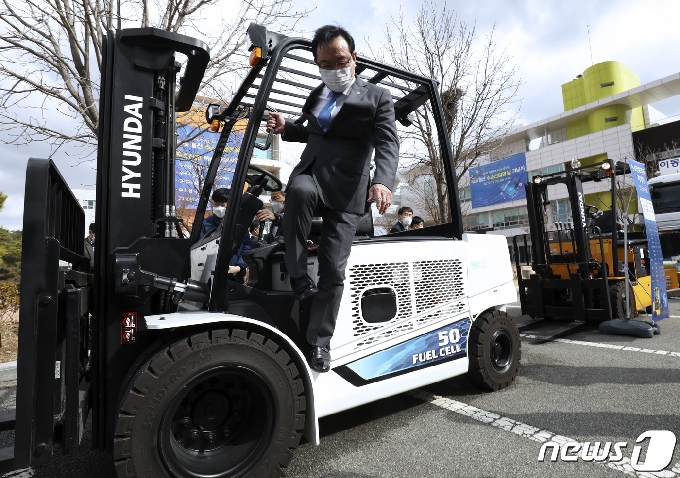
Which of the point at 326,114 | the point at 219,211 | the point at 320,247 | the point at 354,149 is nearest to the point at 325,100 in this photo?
the point at 326,114

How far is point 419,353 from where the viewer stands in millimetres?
3160

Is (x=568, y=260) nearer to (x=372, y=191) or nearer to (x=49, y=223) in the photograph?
(x=372, y=191)

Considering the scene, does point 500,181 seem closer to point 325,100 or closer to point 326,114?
point 325,100

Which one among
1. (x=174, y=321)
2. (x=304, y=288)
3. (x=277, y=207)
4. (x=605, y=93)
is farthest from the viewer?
(x=605, y=93)

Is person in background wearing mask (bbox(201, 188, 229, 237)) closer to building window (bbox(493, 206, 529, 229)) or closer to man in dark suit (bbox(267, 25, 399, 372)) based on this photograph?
man in dark suit (bbox(267, 25, 399, 372))

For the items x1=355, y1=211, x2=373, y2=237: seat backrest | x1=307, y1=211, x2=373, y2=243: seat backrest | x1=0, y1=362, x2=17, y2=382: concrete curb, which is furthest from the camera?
x1=0, y1=362, x2=17, y2=382: concrete curb

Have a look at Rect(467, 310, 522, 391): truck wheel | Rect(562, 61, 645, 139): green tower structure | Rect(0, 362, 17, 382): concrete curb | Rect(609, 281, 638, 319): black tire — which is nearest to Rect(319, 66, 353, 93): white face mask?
Rect(467, 310, 522, 391): truck wheel

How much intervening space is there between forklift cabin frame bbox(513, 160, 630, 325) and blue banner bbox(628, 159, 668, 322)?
12.7 inches

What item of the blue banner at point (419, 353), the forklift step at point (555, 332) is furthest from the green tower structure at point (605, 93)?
the blue banner at point (419, 353)

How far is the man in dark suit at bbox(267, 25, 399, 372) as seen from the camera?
2.61 metres

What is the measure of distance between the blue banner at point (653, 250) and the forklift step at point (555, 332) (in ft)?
3.48

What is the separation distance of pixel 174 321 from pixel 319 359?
90 centimetres

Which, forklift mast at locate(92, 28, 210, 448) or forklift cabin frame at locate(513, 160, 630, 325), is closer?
forklift mast at locate(92, 28, 210, 448)

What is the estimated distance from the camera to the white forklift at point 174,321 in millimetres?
2041
